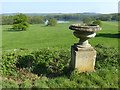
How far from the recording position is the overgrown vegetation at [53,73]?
3598 millimetres

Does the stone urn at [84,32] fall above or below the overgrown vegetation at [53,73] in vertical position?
above

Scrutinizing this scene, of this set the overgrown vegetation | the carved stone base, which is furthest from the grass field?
the carved stone base

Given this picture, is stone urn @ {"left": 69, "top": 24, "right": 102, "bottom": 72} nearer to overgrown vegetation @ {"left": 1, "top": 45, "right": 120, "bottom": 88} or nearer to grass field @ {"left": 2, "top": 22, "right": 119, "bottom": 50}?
overgrown vegetation @ {"left": 1, "top": 45, "right": 120, "bottom": 88}

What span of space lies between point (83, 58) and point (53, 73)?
3.83 ft

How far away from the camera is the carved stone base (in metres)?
4.01

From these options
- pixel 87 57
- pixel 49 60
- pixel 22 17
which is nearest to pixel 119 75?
pixel 87 57

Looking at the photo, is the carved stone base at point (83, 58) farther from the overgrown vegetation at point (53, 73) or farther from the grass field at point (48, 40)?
the grass field at point (48, 40)

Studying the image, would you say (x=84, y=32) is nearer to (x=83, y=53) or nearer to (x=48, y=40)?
(x=83, y=53)

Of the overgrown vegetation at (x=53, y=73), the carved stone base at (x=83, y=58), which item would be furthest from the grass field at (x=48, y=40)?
the carved stone base at (x=83, y=58)

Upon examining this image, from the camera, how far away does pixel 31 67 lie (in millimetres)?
4832

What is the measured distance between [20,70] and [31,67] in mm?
394

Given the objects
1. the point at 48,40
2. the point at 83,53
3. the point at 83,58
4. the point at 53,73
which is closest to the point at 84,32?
the point at 83,53

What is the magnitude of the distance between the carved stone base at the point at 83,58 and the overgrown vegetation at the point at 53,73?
199mm

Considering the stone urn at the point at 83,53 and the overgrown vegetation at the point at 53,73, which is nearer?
the overgrown vegetation at the point at 53,73
